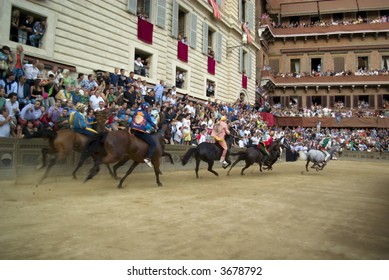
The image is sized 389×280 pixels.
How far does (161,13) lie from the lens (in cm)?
2005

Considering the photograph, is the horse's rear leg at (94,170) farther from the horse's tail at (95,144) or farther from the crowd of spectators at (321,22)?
the crowd of spectators at (321,22)

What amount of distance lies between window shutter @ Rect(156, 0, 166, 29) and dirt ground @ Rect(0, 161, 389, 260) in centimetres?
1522

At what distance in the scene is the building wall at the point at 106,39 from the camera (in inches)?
524

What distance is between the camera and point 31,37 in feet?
41.4

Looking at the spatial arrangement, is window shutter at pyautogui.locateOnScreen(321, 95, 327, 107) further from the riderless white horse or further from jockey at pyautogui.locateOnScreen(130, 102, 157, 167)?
jockey at pyautogui.locateOnScreen(130, 102, 157, 167)

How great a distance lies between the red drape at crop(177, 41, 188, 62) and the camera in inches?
862

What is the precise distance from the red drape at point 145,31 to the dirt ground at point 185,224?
13292 millimetres

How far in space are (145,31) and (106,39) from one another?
331cm

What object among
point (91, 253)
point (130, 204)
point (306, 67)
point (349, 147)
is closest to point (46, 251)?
point (91, 253)

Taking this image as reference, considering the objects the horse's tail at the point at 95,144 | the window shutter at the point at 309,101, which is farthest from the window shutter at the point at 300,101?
the horse's tail at the point at 95,144

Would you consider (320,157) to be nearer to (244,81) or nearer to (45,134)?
(45,134)

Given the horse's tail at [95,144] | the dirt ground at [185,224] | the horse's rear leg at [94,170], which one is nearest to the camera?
the dirt ground at [185,224]

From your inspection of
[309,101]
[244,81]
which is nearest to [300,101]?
[309,101]
